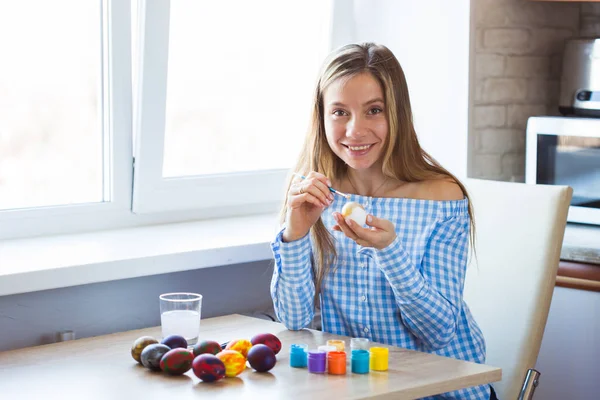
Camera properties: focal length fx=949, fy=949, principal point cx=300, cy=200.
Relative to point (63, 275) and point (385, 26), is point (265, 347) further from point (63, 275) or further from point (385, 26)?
point (385, 26)

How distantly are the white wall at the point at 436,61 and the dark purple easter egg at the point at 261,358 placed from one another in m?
1.29

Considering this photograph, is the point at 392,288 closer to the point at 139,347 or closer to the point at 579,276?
the point at 139,347

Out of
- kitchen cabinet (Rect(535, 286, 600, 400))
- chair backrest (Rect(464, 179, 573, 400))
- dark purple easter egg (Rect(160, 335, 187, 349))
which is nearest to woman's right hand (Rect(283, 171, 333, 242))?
dark purple easter egg (Rect(160, 335, 187, 349))

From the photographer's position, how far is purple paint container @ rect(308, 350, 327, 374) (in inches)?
61.6

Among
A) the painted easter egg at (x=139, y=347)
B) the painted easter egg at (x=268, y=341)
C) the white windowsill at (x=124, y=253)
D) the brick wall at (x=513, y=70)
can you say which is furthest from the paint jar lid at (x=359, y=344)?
the brick wall at (x=513, y=70)

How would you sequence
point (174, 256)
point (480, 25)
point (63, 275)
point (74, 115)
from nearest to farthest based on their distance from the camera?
point (63, 275), point (174, 256), point (74, 115), point (480, 25)

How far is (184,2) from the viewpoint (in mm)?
2662

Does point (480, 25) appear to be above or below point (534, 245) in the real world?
above

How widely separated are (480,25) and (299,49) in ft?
Answer: 1.96

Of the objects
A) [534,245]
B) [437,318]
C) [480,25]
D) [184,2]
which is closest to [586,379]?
[534,245]

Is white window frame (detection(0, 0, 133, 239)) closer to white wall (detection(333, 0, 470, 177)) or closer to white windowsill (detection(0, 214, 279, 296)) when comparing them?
white windowsill (detection(0, 214, 279, 296))

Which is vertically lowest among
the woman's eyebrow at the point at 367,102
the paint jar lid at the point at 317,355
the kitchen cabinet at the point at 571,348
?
the kitchen cabinet at the point at 571,348

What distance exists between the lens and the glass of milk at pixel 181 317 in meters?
1.77

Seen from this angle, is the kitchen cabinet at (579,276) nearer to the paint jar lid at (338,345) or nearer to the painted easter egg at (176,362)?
the paint jar lid at (338,345)
